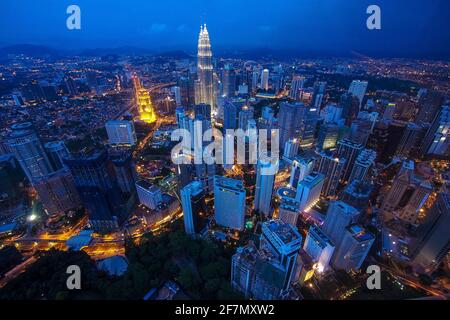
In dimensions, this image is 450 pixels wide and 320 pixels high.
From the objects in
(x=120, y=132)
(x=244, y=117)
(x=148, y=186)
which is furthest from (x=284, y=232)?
(x=120, y=132)

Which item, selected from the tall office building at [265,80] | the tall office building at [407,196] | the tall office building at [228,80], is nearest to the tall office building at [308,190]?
the tall office building at [407,196]

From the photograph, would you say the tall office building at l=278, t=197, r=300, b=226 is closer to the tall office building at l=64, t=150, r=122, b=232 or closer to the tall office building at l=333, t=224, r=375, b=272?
the tall office building at l=333, t=224, r=375, b=272

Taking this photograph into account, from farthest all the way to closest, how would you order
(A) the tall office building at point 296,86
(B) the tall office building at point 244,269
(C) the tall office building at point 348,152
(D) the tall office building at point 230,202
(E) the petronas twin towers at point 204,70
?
(A) the tall office building at point 296,86, (E) the petronas twin towers at point 204,70, (C) the tall office building at point 348,152, (D) the tall office building at point 230,202, (B) the tall office building at point 244,269

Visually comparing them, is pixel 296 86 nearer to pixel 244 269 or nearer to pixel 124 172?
pixel 124 172

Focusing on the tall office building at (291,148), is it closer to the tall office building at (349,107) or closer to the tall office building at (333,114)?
the tall office building at (333,114)
